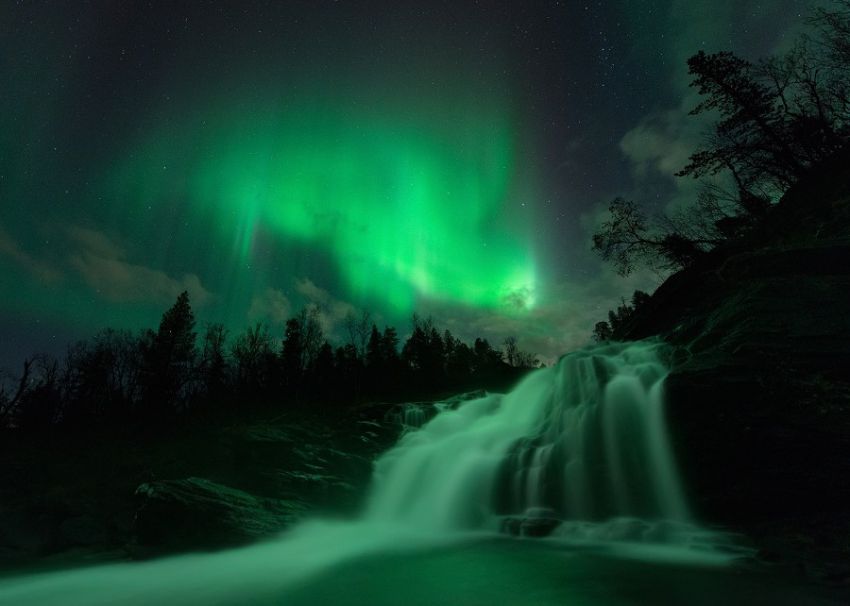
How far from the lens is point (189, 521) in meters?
10.8

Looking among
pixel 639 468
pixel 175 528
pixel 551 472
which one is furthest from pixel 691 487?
pixel 175 528

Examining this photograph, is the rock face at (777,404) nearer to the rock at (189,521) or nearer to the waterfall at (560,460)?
the waterfall at (560,460)

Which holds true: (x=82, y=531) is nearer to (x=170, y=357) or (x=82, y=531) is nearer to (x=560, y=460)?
(x=560, y=460)

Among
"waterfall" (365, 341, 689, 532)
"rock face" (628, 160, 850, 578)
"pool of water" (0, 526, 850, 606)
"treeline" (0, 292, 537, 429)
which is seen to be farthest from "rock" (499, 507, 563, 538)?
"treeline" (0, 292, 537, 429)

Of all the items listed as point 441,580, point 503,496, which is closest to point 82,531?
point 441,580

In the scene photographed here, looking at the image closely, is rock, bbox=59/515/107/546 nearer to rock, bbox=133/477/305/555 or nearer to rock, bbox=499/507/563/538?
rock, bbox=133/477/305/555

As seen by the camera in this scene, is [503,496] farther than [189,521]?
Yes

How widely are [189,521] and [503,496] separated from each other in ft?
29.1

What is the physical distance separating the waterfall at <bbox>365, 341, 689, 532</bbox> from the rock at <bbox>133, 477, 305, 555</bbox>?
4602mm

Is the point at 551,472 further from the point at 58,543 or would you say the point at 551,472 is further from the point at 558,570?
the point at 58,543

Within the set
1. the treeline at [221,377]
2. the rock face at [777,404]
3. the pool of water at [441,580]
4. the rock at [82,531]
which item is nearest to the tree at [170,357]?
the treeline at [221,377]

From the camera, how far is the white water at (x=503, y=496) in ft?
25.4

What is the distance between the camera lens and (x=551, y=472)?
11000mm

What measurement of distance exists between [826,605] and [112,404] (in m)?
64.4
